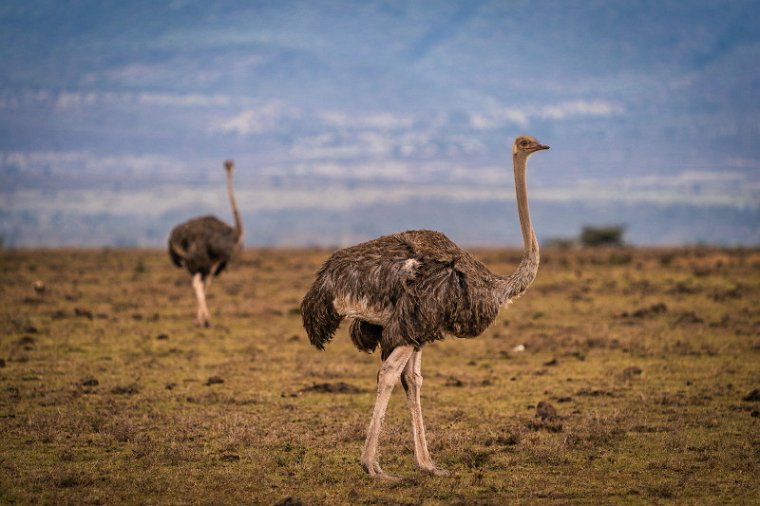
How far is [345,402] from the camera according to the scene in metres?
12.1

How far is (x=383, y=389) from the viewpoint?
831 cm

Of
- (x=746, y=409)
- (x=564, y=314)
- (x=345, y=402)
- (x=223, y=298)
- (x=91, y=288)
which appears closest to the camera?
(x=746, y=409)

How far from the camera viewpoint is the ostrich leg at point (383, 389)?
27.3ft

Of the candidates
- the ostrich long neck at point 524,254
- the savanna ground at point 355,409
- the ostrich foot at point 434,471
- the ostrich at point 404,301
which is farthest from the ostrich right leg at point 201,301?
the ostrich foot at point 434,471

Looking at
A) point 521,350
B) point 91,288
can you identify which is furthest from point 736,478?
point 91,288

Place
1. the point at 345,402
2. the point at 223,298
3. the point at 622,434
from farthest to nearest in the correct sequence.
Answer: the point at 223,298, the point at 345,402, the point at 622,434

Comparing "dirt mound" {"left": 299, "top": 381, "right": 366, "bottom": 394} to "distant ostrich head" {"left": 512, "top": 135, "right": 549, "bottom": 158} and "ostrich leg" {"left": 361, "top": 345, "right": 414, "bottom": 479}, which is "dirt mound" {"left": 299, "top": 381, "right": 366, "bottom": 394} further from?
"distant ostrich head" {"left": 512, "top": 135, "right": 549, "bottom": 158}

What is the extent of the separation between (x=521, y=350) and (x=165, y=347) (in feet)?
19.3

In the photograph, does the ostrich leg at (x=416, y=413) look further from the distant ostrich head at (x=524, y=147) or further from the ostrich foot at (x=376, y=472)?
the distant ostrich head at (x=524, y=147)

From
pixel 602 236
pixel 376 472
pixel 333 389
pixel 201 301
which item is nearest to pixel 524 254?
pixel 376 472

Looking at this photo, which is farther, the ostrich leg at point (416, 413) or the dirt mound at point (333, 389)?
the dirt mound at point (333, 389)

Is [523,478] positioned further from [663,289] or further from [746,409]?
[663,289]

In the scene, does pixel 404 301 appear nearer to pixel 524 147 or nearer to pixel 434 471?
pixel 434 471

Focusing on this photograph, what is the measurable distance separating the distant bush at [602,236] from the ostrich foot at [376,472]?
57.1m
